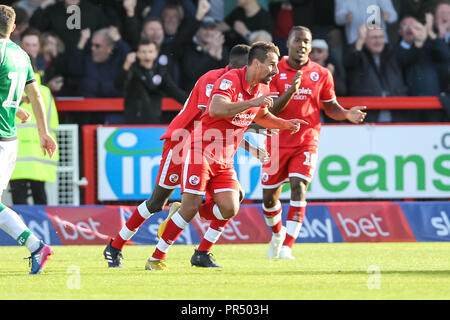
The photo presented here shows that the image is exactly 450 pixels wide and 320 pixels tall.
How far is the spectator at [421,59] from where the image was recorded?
15.0m

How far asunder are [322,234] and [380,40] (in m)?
3.28

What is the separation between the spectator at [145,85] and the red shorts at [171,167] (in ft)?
15.4

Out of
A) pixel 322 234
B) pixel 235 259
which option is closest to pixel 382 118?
pixel 322 234

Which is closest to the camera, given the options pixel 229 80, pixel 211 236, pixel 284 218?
pixel 229 80

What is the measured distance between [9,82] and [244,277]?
255cm

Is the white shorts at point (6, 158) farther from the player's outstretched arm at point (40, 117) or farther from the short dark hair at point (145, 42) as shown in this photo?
the short dark hair at point (145, 42)

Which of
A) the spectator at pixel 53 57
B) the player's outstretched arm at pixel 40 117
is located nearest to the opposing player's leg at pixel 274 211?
the player's outstretched arm at pixel 40 117

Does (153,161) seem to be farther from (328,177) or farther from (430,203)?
(430,203)

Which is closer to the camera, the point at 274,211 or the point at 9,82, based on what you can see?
the point at 9,82

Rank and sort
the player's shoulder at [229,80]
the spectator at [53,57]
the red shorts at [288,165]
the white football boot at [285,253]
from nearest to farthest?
the player's shoulder at [229,80]
the white football boot at [285,253]
the red shorts at [288,165]
the spectator at [53,57]

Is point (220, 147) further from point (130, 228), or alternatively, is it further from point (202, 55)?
point (202, 55)

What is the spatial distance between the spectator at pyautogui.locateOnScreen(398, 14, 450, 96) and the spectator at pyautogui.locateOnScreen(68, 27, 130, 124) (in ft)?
13.9

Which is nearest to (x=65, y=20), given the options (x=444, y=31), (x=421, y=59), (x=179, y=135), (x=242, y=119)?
(x=421, y=59)

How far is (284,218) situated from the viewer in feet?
43.9
